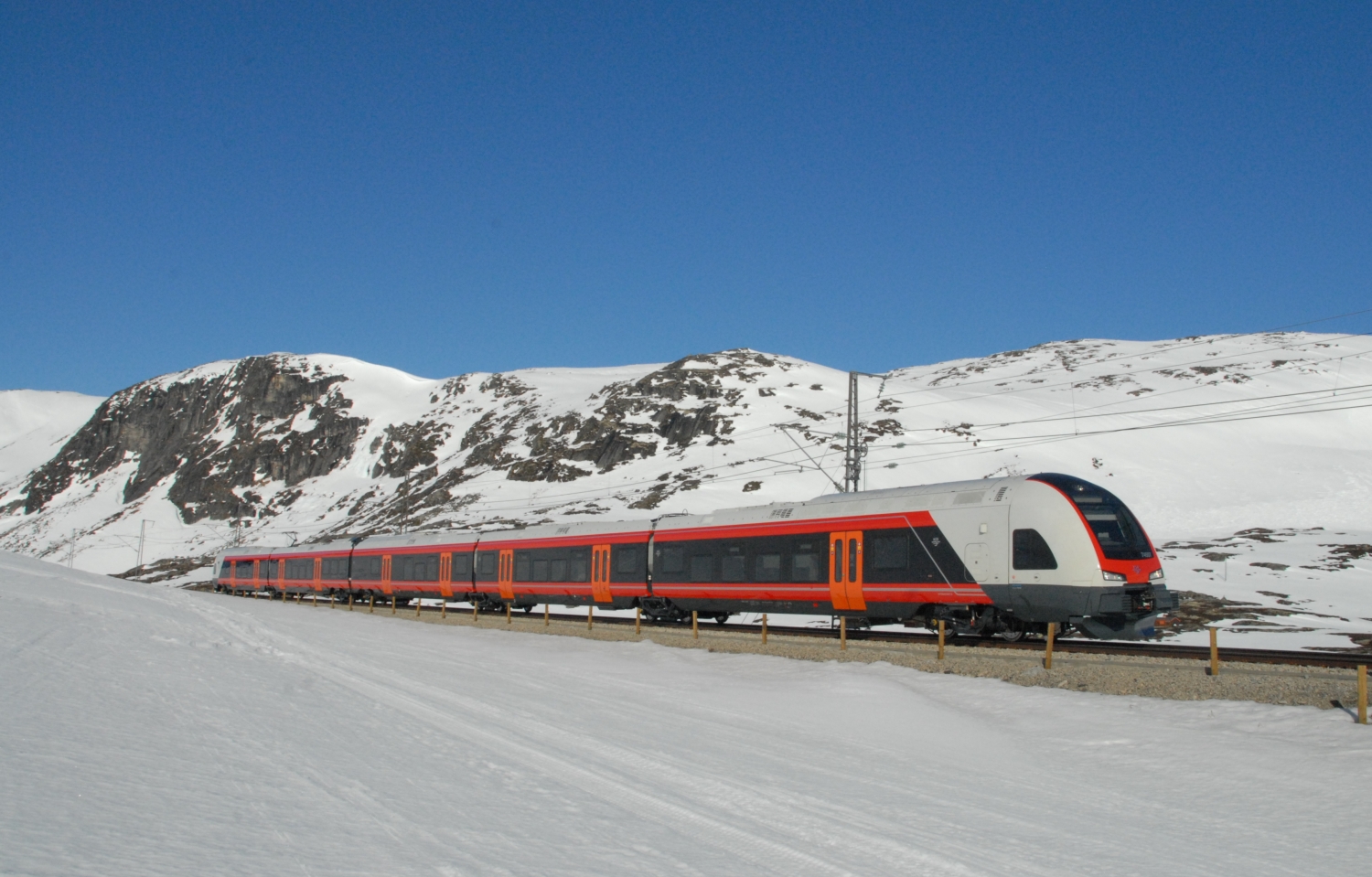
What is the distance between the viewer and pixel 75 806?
614cm

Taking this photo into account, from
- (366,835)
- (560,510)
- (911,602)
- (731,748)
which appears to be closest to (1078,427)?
(560,510)

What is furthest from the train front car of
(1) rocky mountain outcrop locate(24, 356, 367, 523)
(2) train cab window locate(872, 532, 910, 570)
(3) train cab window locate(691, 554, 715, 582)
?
(1) rocky mountain outcrop locate(24, 356, 367, 523)

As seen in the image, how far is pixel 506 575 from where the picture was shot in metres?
38.5

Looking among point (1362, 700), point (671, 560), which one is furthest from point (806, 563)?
point (1362, 700)

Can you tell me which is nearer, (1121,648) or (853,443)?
(1121,648)

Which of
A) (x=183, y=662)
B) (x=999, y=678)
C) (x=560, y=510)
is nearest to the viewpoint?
(x=183, y=662)

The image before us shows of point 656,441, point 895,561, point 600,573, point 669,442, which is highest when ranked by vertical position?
point 656,441

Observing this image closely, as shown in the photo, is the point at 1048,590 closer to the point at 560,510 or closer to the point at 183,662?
the point at 183,662

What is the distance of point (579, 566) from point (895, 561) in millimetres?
14816

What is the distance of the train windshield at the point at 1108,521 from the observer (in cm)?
1923

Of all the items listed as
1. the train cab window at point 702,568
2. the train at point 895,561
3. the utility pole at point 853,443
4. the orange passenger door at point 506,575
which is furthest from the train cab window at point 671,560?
the orange passenger door at point 506,575

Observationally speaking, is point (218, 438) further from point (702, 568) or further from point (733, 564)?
point (733, 564)

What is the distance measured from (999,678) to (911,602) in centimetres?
557

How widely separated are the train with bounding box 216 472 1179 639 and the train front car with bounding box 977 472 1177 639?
28 mm
